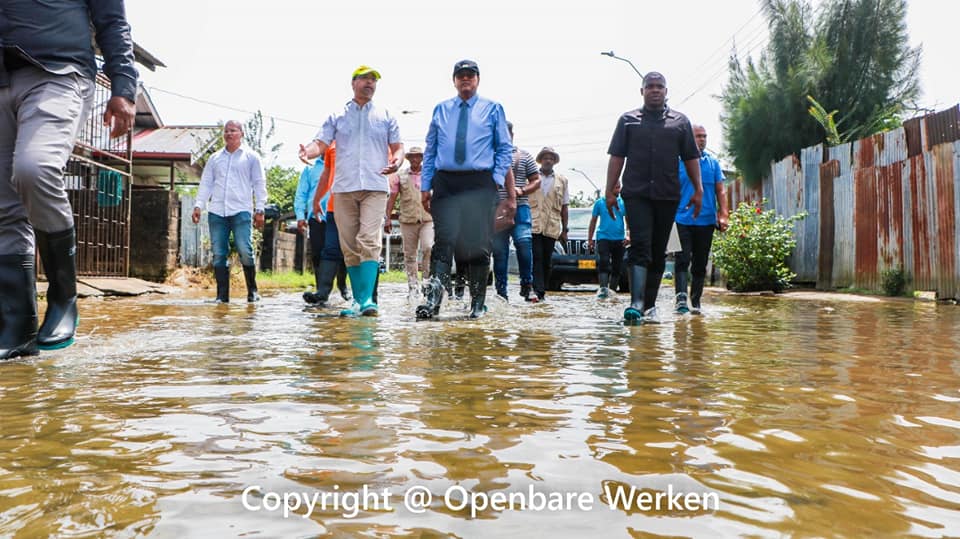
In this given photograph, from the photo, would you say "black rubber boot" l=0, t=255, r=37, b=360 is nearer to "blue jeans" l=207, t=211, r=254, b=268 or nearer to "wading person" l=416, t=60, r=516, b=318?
"wading person" l=416, t=60, r=516, b=318

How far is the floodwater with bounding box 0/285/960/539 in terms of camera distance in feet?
4.74

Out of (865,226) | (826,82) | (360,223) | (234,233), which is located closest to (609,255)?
(865,226)

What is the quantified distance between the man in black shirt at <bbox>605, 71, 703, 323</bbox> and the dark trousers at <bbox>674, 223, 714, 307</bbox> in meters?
1.30

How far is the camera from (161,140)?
2917cm

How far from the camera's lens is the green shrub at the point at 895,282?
1055 cm

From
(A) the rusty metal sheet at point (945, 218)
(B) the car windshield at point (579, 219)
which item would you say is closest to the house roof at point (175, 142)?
(B) the car windshield at point (579, 219)

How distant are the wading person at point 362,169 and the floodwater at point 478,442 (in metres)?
2.59

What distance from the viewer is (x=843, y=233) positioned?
1241cm

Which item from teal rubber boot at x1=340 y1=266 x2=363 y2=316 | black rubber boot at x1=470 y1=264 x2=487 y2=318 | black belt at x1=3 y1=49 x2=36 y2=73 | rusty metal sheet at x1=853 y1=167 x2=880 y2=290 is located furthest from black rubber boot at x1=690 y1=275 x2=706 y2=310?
black belt at x1=3 y1=49 x2=36 y2=73

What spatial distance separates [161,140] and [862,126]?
890 inches

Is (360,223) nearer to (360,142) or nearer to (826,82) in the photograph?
(360,142)

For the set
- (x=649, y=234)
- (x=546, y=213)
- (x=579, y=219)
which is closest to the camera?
(x=649, y=234)

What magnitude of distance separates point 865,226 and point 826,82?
1509 cm

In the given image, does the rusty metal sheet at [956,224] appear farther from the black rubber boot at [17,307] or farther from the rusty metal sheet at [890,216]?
the black rubber boot at [17,307]
